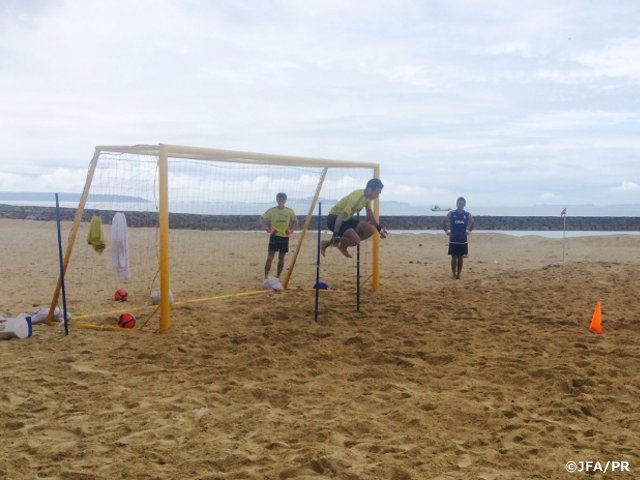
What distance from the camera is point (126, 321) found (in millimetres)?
7344

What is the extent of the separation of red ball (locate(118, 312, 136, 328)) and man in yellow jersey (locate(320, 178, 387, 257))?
258 centimetres

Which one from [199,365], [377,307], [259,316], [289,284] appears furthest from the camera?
[289,284]

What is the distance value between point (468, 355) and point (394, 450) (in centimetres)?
254

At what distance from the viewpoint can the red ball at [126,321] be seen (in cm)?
733

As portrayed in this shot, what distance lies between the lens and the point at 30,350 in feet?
20.5

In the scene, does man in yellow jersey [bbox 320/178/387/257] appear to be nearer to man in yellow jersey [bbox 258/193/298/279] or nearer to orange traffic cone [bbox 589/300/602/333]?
man in yellow jersey [bbox 258/193/298/279]

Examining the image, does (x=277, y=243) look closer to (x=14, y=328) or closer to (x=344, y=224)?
(x=344, y=224)

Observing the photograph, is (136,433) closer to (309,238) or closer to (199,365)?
(199,365)

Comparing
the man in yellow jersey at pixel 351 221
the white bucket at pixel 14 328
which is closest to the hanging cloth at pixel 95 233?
the white bucket at pixel 14 328

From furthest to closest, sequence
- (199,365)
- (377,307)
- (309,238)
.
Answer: (309,238) → (377,307) → (199,365)

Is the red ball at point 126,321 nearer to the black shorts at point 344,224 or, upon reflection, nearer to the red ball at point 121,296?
the red ball at point 121,296

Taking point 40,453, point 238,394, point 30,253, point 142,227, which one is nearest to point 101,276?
point 30,253

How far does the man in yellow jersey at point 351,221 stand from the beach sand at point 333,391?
2.96 feet

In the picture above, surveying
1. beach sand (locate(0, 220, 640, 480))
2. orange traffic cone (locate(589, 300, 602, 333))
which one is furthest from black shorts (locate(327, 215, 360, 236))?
orange traffic cone (locate(589, 300, 602, 333))
